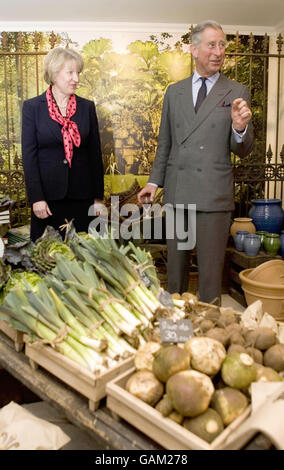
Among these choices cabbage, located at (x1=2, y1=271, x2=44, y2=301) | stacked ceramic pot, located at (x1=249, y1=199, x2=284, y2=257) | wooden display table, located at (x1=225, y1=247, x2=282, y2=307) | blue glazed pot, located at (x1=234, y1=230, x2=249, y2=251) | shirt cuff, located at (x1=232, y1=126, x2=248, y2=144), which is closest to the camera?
cabbage, located at (x1=2, y1=271, x2=44, y2=301)

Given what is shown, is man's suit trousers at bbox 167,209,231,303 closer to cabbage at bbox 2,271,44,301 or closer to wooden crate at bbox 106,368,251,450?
cabbage at bbox 2,271,44,301

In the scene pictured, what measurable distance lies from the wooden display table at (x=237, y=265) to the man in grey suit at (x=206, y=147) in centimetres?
113

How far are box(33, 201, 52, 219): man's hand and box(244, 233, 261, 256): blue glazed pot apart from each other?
6.36 ft

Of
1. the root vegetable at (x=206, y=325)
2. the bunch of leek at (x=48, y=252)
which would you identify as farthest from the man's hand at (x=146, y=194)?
the root vegetable at (x=206, y=325)

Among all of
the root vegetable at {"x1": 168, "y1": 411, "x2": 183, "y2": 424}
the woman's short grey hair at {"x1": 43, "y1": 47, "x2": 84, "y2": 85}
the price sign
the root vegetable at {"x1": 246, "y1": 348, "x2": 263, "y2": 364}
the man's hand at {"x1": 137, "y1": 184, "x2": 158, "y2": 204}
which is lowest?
the root vegetable at {"x1": 168, "y1": 411, "x2": 183, "y2": 424}

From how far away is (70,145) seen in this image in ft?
9.34

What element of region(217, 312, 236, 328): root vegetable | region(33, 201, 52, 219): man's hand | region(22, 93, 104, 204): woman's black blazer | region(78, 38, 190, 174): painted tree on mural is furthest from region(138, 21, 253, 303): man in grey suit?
region(78, 38, 190, 174): painted tree on mural

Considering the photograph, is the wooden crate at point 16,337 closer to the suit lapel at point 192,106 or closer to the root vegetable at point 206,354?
the root vegetable at point 206,354

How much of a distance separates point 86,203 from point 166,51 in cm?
317

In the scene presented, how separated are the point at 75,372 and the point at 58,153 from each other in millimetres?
1837

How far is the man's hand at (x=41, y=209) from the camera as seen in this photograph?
9.20ft

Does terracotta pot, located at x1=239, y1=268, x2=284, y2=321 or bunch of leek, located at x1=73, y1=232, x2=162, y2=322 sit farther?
terracotta pot, located at x1=239, y1=268, x2=284, y2=321

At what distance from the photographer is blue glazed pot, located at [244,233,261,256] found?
3943mm

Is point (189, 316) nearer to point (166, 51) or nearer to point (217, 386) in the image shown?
point (217, 386)
